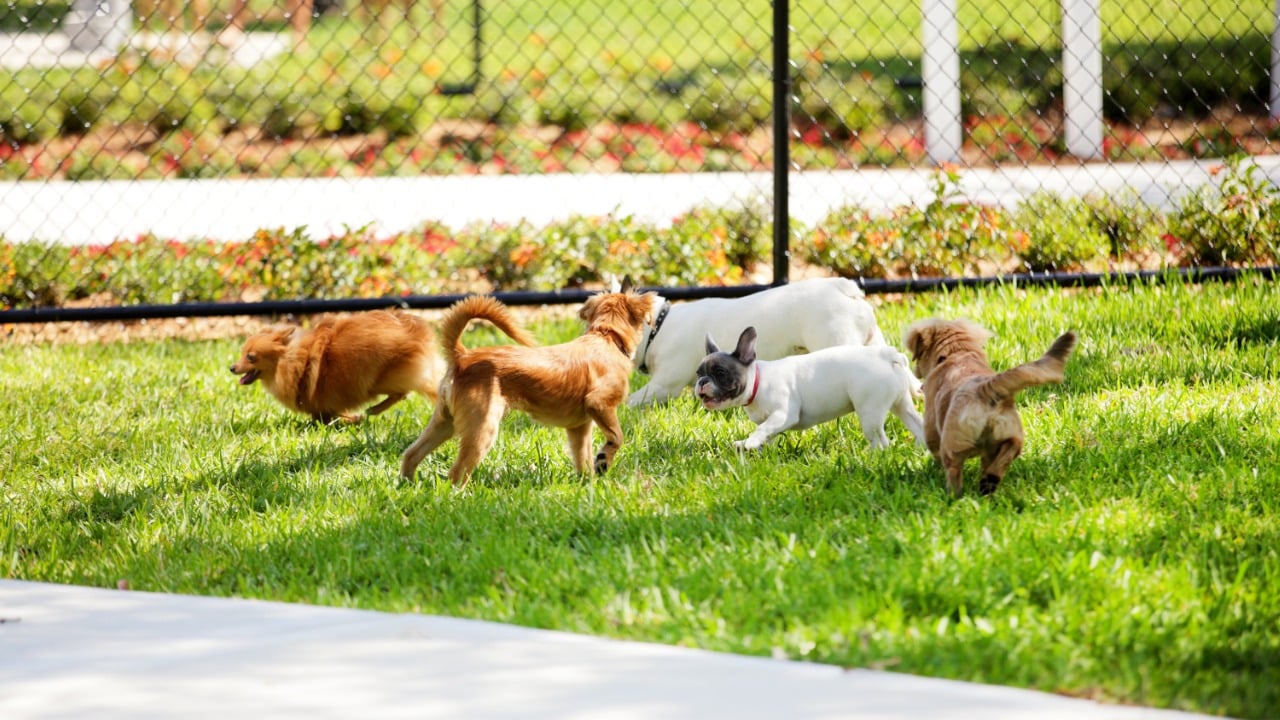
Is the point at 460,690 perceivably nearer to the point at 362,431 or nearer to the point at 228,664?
the point at 228,664

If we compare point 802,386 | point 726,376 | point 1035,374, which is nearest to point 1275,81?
point 802,386

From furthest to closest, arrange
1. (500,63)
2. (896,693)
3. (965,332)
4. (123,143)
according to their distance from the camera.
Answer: (500,63), (123,143), (965,332), (896,693)

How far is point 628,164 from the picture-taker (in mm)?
12508

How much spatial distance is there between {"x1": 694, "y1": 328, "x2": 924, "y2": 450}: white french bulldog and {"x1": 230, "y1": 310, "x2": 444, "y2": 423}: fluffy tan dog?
1.50 metres

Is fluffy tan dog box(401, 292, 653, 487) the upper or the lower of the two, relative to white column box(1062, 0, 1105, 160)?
lower

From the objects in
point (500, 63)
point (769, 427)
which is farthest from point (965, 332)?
point (500, 63)

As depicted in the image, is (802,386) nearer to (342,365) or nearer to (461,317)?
(461,317)

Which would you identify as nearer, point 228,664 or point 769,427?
point 228,664

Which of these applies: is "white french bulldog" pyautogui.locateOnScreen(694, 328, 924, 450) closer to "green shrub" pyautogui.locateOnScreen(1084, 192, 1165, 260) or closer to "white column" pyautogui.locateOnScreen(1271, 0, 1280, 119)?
"green shrub" pyautogui.locateOnScreen(1084, 192, 1165, 260)

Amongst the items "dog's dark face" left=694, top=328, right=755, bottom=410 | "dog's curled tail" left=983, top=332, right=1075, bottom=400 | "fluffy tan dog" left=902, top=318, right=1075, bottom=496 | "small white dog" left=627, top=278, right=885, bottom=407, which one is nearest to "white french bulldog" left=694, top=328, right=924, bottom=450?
"dog's dark face" left=694, top=328, right=755, bottom=410

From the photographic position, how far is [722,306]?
223 inches

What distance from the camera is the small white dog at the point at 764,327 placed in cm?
545

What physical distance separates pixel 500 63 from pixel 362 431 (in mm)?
11055

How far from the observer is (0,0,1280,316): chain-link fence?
25.6 feet
